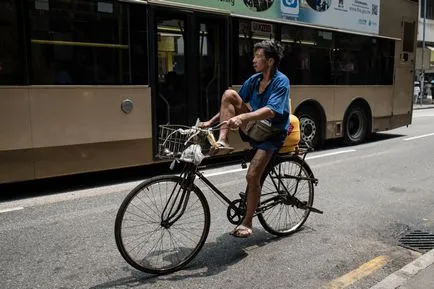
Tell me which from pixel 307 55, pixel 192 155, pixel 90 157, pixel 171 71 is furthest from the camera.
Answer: pixel 307 55

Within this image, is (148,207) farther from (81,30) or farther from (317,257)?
(81,30)

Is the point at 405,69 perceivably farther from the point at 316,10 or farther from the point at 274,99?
the point at 274,99

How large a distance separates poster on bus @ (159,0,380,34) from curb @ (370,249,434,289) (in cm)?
506

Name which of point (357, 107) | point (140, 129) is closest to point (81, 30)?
point (140, 129)

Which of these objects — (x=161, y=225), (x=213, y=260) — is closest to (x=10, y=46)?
(x=161, y=225)

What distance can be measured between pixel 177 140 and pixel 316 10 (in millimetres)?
6903

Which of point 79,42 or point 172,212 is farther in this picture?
point 79,42

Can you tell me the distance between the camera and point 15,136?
6.18 metres

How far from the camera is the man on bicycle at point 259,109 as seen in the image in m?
4.19

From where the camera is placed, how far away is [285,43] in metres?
9.38

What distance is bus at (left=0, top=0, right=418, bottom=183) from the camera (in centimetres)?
621

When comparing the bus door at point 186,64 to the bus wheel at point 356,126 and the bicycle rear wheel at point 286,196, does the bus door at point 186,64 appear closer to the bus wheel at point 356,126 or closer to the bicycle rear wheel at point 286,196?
the bicycle rear wheel at point 286,196

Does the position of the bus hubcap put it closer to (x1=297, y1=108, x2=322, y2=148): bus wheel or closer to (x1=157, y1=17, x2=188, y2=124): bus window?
(x1=297, y1=108, x2=322, y2=148): bus wheel

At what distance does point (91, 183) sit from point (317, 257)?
4020mm
